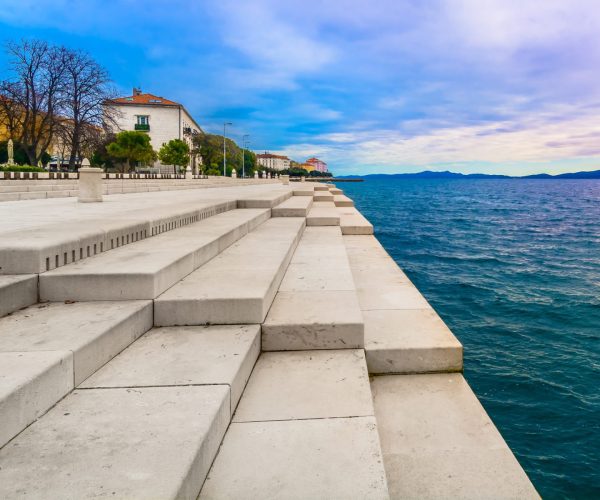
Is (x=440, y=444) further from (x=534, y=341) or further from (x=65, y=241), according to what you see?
(x=534, y=341)

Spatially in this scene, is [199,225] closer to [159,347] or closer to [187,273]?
[187,273]

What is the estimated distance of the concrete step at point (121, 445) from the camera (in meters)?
2.01

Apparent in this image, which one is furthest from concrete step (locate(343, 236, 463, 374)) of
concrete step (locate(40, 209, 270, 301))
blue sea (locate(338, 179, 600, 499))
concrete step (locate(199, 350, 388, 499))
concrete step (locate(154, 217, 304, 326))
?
concrete step (locate(40, 209, 270, 301))

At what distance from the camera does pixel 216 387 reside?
2.92 m

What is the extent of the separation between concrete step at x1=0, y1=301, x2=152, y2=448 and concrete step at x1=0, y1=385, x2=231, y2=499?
0.11 metres

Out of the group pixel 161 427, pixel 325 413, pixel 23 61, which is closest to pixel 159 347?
pixel 161 427

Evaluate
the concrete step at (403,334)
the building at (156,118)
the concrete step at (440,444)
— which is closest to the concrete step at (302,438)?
the concrete step at (440,444)

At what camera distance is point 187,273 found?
5.18 meters

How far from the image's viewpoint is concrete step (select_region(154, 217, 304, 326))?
4.07m

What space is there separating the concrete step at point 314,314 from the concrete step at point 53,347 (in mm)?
1139

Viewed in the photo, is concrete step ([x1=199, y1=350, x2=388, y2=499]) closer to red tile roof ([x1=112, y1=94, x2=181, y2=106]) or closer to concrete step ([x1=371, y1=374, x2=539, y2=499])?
concrete step ([x1=371, y1=374, x2=539, y2=499])

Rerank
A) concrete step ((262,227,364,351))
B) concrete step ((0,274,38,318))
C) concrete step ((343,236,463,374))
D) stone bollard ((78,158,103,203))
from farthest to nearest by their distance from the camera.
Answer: stone bollard ((78,158,103,203)) → concrete step ((343,236,463,374)) → concrete step ((262,227,364,351)) → concrete step ((0,274,38,318))

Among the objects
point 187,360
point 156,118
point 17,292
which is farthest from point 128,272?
point 156,118

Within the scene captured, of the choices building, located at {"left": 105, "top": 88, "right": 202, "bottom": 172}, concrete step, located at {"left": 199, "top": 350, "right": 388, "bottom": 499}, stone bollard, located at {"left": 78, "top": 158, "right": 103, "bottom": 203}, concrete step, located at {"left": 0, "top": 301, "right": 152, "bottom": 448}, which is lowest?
concrete step, located at {"left": 199, "top": 350, "right": 388, "bottom": 499}
